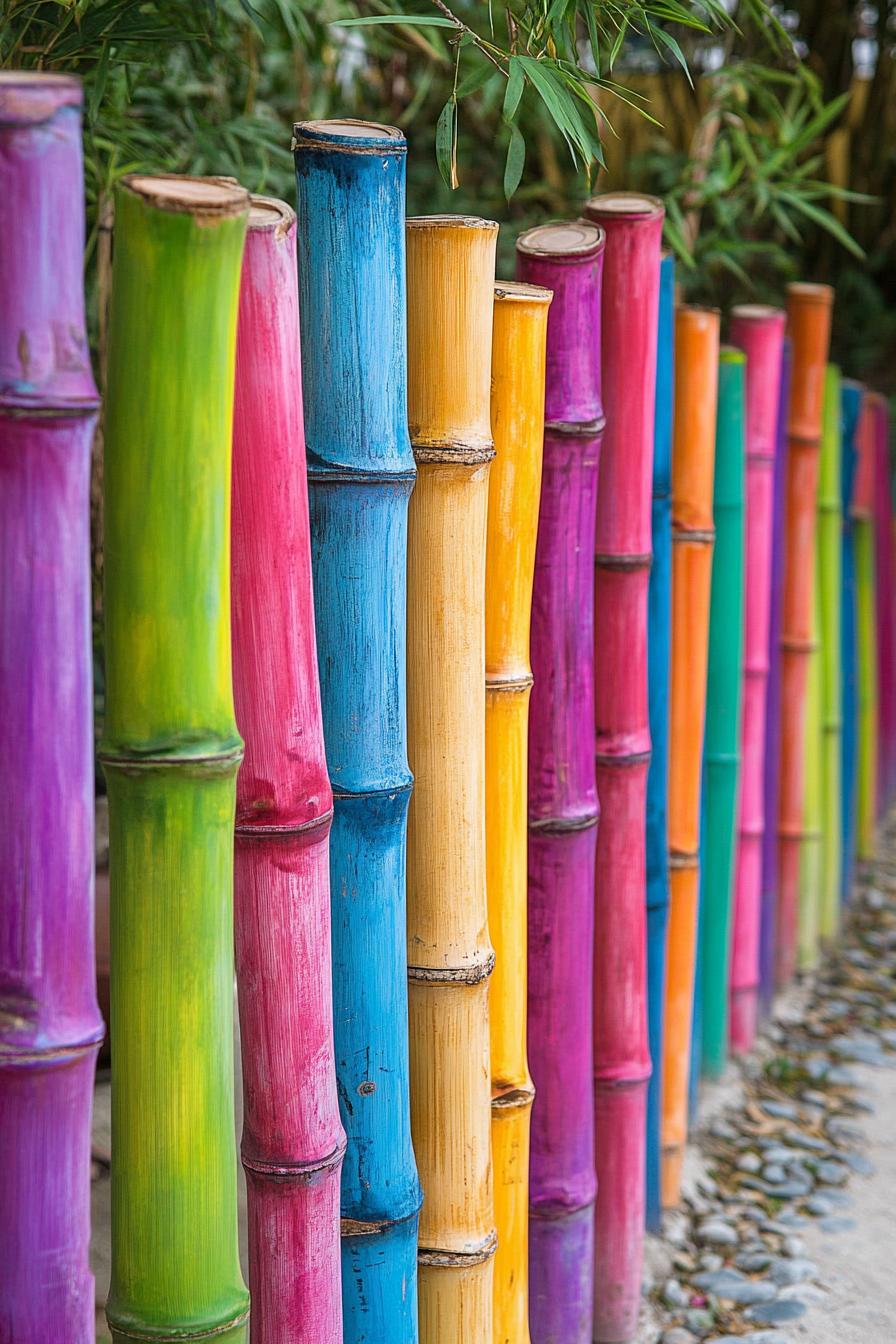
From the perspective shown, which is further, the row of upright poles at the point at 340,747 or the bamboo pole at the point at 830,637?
the bamboo pole at the point at 830,637

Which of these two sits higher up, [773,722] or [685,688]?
[685,688]

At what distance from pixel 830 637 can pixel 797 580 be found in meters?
0.26

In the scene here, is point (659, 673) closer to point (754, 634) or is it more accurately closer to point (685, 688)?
point (685, 688)

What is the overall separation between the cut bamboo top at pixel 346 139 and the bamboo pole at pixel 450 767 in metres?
0.08

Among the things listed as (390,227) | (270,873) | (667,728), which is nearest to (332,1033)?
(270,873)

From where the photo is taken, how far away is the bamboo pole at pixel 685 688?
1806 mm

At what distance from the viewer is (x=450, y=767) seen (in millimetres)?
1188

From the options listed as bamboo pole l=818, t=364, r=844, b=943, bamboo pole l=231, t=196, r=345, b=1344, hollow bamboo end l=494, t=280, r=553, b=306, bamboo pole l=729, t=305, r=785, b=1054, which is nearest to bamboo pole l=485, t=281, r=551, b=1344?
hollow bamboo end l=494, t=280, r=553, b=306

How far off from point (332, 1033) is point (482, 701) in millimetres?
292

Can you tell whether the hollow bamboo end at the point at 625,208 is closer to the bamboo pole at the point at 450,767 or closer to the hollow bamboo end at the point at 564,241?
→ the hollow bamboo end at the point at 564,241

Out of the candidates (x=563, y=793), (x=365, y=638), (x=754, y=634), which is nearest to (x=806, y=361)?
(x=754, y=634)

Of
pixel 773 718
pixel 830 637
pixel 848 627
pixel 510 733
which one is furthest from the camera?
pixel 848 627

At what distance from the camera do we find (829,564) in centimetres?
266

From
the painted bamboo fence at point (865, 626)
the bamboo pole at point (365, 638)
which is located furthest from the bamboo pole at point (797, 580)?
the bamboo pole at point (365, 638)
